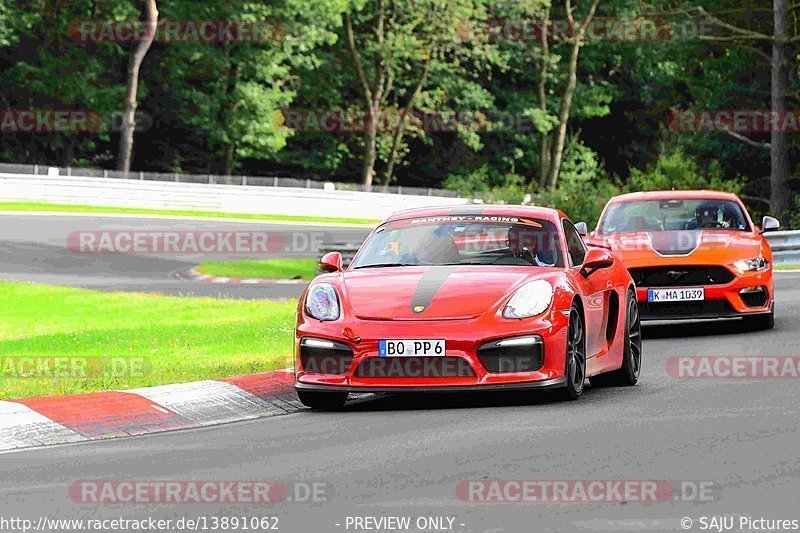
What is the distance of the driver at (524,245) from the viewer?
11.7 metres

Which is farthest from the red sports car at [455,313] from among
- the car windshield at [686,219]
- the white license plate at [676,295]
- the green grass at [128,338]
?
the car windshield at [686,219]

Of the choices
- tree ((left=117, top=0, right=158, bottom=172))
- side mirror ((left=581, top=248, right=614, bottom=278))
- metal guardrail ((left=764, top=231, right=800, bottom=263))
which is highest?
tree ((left=117, top=0, right=158, bottom=172))

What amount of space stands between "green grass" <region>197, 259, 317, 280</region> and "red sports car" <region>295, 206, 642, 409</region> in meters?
19.6

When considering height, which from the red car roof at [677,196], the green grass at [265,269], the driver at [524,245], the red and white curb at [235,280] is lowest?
the green grass at [265,269]

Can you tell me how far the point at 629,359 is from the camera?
41.4 feet

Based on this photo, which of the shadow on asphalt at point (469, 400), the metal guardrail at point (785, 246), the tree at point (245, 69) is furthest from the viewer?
the tree at point (245, 69)

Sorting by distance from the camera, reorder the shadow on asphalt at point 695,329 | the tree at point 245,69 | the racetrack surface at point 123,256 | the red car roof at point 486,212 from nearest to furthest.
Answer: the red car roof at point 486,212, the shadow on asphalt at point 695,329, the racetrack surface at point 123,256, the tree at point 245,69

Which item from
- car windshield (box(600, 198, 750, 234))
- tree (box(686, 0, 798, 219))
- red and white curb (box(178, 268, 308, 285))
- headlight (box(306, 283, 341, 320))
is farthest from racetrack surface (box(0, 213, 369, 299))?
headlight (box(306, 283, 341, 320))

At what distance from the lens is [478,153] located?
72312 mm

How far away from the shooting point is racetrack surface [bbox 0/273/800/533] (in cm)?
699

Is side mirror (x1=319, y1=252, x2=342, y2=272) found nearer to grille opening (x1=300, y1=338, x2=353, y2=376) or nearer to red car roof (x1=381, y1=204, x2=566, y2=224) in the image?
red car roof (x1=381, y1=204, x2=566, y2=224)

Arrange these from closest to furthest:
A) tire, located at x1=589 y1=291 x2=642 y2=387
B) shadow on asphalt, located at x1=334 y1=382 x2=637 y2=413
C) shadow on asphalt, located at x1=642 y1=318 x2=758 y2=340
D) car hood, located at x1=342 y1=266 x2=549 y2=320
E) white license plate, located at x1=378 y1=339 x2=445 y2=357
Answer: white license plate, located at x1=378 y1=339 x2=445 y2=357, car hood, located at x1=342 y1=266 x2=549 y2=320, shadow on asphalt, located at x1=334 y1=382 x2=637 y2=413, tire, located at x1=589 y1=291 x2=642 y2=387, shadow on asphalt, located at x1=642 y1=318 x2=758 y2=340

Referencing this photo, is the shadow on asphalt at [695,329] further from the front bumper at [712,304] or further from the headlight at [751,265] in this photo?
the headlight at [751,265]

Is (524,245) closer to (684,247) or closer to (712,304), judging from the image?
(712,304)
